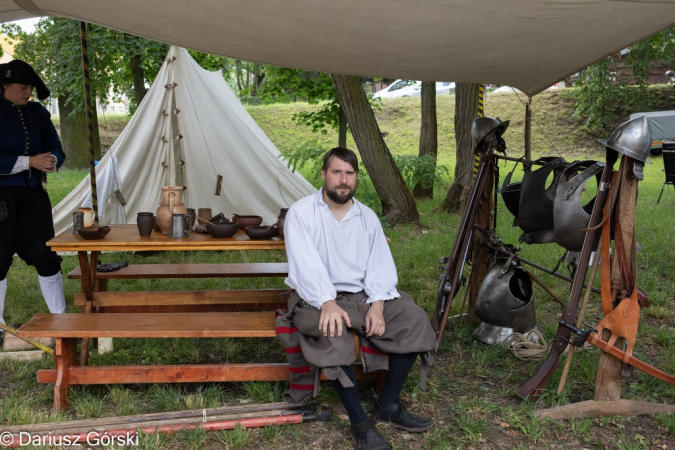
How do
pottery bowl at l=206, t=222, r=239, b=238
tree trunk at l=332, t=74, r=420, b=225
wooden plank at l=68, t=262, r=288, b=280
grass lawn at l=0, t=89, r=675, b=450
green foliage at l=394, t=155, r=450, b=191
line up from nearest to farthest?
1. grass lawn at l=0, t=89, r=675, b=450
2. pottery bowl at l=206, t=222, r=239, b=238
3. wooden plank at l=68, t=262, r=288, b=280
4. tree trunk at l=332, t=74, r=420, b=225
5. green foliage at l=394, t=155, r=450, b=191

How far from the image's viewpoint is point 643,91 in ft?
54.7

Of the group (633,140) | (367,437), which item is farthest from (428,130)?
(367,437)

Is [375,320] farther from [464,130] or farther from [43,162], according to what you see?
[464,130]

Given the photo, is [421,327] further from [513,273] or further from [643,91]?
[643,91]

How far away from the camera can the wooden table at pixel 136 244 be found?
2920 mm

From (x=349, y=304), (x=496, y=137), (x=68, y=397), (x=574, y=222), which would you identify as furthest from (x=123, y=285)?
(x=574, y=222)

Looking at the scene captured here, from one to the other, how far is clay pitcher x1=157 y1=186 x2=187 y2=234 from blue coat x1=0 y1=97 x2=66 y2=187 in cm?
72

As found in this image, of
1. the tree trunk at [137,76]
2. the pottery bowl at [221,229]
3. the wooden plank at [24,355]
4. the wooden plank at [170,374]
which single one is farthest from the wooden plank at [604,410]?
the tree trunk at [137,76]

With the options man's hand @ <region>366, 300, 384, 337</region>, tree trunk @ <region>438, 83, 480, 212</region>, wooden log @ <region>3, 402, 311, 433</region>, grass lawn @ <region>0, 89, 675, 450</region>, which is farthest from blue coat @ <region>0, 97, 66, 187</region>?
tree trunk @ <region>438, 83, 480, 212</region>

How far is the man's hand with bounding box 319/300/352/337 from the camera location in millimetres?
2412

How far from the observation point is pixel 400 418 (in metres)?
2.54

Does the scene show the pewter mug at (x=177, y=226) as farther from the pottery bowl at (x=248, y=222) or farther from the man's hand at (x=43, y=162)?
the man's hand at (x=43, y=162)

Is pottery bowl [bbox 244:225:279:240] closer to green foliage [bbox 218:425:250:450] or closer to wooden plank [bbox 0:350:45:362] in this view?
green foliage [bbox 218:425:250:450]

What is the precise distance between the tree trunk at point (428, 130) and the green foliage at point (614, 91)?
9431 mm
